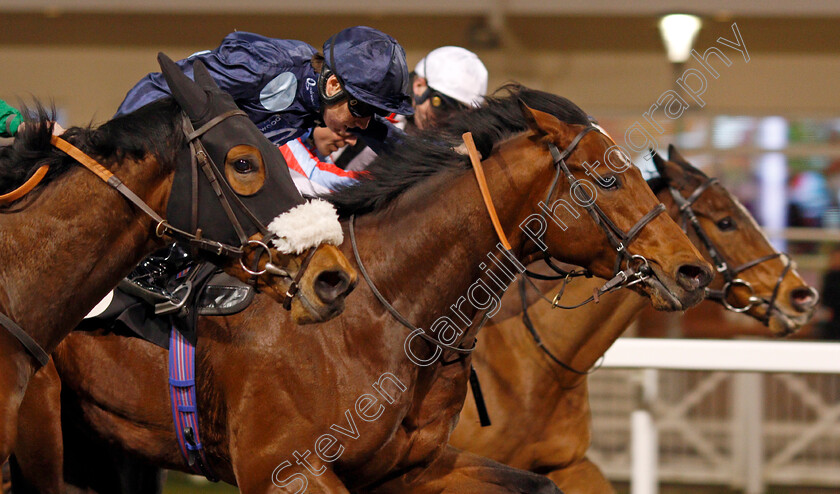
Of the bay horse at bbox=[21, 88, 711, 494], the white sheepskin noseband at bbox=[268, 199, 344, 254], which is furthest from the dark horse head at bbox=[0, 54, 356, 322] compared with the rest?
the bay horse at bbox=[21, 88, 711, 494]

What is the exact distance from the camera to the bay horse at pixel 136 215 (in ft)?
7.53

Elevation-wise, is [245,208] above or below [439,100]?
below

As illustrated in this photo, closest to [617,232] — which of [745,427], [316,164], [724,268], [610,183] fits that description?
[610,183]

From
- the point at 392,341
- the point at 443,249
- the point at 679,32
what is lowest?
the point at 392,341

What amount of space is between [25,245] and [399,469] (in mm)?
1248

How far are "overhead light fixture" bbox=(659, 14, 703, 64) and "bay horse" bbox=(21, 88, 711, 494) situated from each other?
10.2 ft

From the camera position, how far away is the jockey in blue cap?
3.15m

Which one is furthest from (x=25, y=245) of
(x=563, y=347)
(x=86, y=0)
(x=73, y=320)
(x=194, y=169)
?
(x=86, y=0)

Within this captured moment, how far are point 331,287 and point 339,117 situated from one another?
43.5 inches

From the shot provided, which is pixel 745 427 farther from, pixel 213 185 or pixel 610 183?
pixel 213 185

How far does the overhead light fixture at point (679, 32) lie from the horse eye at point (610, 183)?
10.7 feet

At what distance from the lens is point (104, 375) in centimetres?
296

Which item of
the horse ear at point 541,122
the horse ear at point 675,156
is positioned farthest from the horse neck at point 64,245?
the horse ear at point 675,156

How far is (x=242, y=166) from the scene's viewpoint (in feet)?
7.84
